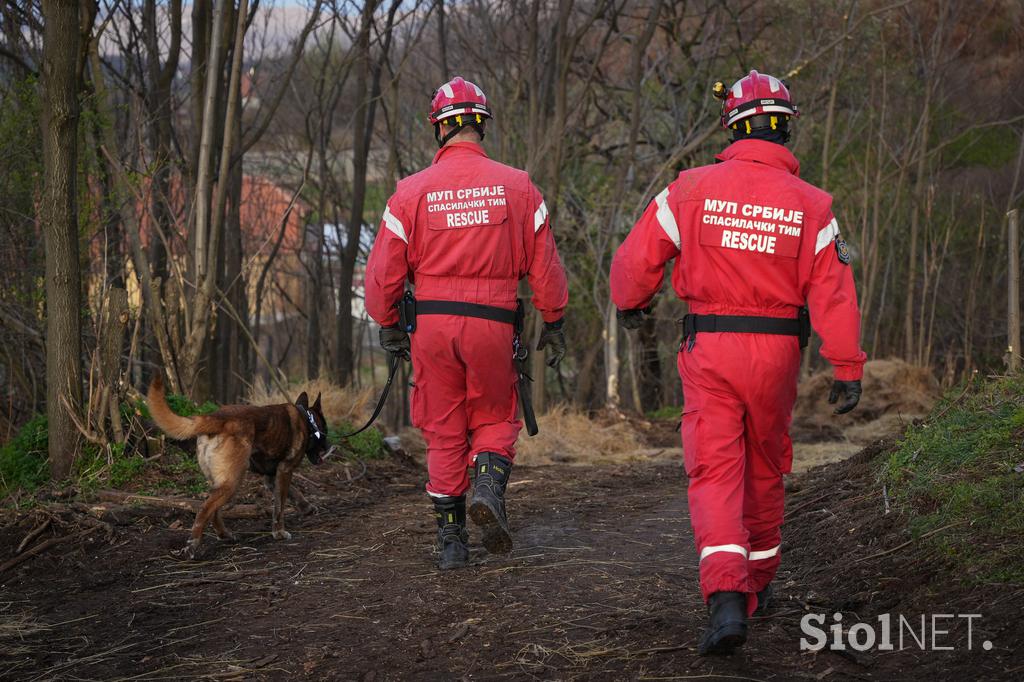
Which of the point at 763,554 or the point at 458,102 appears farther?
the point at 458,102

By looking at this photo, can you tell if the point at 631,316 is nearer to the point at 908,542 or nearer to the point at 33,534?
the point at 908,542

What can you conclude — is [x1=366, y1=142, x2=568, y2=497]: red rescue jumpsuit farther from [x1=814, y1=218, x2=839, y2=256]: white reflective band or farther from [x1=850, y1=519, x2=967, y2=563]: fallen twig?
[x1=850, y1=519, x2=967, y2=563]: fallen twig

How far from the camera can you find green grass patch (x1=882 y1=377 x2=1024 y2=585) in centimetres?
467

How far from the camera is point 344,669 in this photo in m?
4.39

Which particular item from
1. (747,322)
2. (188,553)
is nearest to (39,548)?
(188,553)

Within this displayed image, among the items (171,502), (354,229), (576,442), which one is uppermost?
(354,229)

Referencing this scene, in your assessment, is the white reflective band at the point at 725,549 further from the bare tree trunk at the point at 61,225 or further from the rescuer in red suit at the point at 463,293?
the bare tree trunk at the point at 61,225

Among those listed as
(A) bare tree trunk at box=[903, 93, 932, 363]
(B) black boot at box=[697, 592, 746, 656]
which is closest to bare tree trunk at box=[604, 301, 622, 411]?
(A) bare tree trunk at box=[903, 93, 932, 363]

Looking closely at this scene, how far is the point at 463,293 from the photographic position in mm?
5707

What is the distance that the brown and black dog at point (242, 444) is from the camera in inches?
→ 250

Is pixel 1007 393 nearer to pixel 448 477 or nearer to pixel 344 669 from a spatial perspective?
pixel 448 477

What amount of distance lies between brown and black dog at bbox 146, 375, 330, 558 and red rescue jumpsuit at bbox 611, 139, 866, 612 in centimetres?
314

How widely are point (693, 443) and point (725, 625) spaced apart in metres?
0.79

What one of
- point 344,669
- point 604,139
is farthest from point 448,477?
point 604,139
